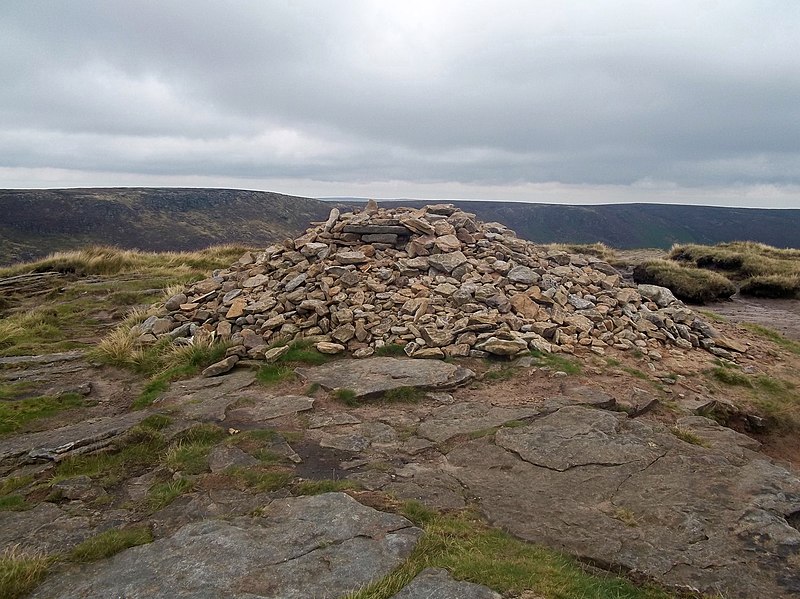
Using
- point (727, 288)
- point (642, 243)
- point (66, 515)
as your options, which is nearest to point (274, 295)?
point (66, 515)

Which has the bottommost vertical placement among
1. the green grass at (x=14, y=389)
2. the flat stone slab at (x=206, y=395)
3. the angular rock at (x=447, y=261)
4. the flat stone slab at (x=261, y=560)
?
the green grass at (x=14, y=389)

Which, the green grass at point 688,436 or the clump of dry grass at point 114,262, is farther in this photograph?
the clump of dry grass at point 114,262

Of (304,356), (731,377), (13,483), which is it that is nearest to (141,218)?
(304,356)

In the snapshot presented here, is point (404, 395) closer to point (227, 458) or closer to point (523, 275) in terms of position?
point (227, 458)

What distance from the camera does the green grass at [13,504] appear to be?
394 centimetres

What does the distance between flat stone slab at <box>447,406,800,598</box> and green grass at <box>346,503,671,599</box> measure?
208 millimetres

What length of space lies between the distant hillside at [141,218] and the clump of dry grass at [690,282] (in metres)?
22.9

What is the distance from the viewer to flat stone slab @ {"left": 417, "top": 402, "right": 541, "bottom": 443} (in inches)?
207

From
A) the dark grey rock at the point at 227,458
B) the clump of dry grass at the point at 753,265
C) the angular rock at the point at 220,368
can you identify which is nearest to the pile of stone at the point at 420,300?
the angular rock at the point at 220,368

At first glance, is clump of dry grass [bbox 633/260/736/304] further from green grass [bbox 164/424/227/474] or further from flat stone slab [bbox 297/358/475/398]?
green grass [bbox 164/424/227/474]

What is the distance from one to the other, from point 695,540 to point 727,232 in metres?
71.7

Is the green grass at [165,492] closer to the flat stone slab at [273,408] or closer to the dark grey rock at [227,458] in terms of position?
the dark grey rock at [227,458]

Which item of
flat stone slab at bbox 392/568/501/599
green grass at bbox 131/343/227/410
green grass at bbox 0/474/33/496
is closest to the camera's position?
flat stone slab at bbox 392/568/501/599

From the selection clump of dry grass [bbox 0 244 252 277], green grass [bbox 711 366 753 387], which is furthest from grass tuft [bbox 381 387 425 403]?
clump of dry grass [bbox 0 244 252 277]
